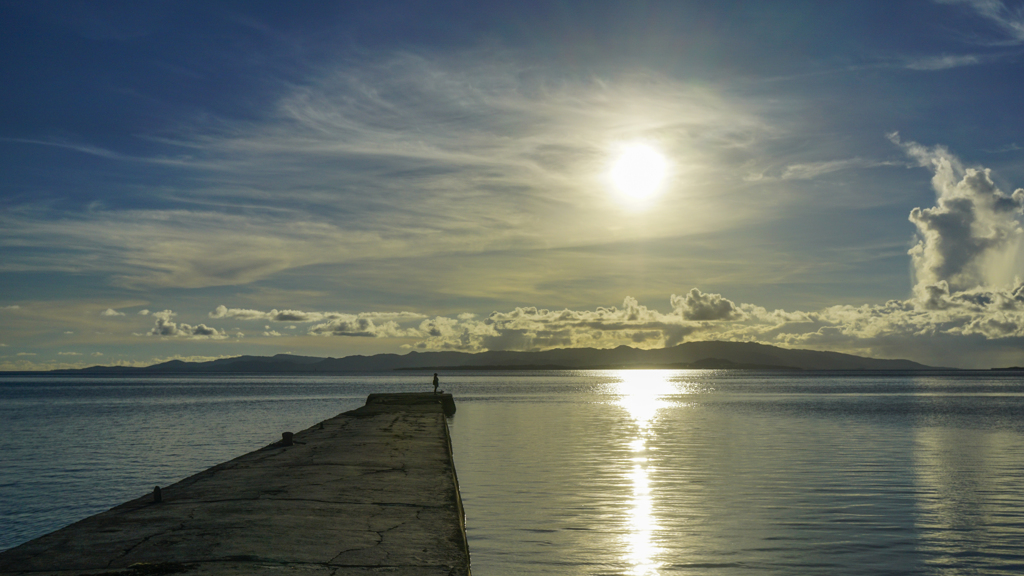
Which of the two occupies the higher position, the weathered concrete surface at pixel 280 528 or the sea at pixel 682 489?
the weathered concrete surface at pixel 280 528

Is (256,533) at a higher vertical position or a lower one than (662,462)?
higher

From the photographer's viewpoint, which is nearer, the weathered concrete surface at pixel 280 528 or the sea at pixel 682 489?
the weathered concrete surface at pixel 280 528

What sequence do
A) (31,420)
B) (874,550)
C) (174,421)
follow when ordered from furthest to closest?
(31,420) < (174,421) < (874,550)

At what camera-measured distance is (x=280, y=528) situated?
10.7m

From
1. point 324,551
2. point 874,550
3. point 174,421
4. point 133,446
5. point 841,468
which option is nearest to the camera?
point 324,551

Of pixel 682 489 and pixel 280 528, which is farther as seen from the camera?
pixel 682 489

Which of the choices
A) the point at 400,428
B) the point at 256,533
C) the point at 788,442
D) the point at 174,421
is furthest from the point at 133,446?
the point at 788,442

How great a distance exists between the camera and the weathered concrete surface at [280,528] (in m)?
8.71

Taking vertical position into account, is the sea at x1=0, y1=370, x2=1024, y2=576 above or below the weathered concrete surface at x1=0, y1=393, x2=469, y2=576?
below

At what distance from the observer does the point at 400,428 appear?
98.2ft

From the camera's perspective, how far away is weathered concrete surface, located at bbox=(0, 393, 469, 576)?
8711 millimetres

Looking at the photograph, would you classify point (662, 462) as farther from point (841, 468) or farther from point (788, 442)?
point (788, 442)

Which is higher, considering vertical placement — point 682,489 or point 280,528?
point 280,528

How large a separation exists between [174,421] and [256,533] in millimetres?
42554
